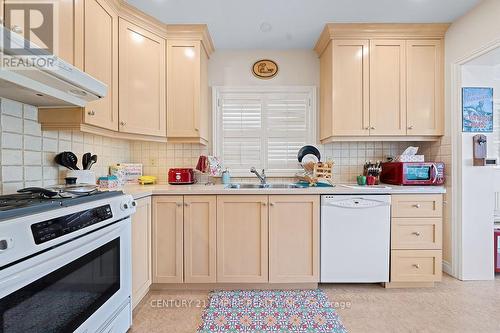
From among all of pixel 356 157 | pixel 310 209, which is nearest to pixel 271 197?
pixel 310 209

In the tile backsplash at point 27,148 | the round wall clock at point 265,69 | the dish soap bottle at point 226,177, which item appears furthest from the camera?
the round wall clock at point 265,69

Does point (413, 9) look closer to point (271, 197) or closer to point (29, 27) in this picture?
point (271, 197)

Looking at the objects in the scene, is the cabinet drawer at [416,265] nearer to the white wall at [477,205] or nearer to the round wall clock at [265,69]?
the white wall at [477,205]

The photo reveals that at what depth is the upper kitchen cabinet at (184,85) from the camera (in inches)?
94.3

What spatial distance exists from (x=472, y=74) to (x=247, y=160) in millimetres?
2329

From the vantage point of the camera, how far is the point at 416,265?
2129mm

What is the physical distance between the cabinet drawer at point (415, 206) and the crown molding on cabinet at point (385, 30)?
1.58m

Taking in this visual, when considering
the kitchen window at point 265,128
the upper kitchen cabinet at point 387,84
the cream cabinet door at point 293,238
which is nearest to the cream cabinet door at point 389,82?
the upper kitchen cabinet at point 387,84

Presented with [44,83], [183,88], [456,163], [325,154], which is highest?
[183,88]

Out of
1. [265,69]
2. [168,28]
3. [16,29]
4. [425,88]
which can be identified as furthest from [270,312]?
[168,28]

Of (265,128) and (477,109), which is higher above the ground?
(477,109)

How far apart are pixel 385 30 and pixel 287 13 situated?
1024mm

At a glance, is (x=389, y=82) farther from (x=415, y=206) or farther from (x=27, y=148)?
(x=27, y=148)

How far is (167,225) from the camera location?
2078 mm
